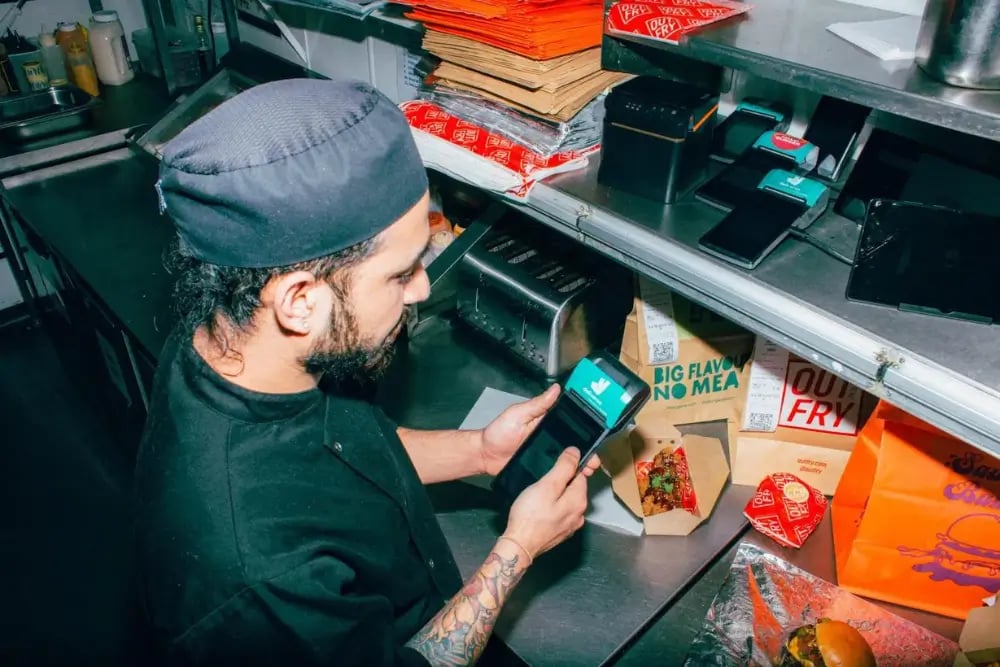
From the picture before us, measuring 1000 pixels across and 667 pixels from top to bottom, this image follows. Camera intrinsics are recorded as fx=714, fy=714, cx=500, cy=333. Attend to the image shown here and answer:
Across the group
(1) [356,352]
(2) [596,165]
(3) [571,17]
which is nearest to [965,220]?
(2) [596,165]

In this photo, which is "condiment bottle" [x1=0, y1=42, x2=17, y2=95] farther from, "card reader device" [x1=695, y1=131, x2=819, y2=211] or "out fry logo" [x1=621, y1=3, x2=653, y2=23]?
"card reader device" [x1=695, y1=131, x2=819, y2=211]

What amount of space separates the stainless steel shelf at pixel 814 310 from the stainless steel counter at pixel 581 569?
0.52 meters

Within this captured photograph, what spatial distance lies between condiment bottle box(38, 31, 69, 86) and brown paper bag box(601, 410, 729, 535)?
251 centimetres

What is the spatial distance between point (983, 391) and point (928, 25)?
17.0 inches

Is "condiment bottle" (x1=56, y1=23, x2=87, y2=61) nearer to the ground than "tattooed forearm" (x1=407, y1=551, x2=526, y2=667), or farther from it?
farther from it

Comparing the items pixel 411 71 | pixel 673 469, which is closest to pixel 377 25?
pixel 411 71

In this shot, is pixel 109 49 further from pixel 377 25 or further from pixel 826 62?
pixel 826 62

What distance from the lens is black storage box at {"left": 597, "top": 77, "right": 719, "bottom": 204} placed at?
106cm

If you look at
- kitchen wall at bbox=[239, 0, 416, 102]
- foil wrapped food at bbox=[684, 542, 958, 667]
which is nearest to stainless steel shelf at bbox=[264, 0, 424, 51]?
kitchen wall at bbox=[239, 0, 416, 102]

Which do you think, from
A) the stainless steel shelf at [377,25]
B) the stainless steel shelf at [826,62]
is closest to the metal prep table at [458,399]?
the stainless steel shelf at [377,25]

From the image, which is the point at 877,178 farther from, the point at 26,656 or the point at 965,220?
the point at 26,656

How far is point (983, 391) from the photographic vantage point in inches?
31.0

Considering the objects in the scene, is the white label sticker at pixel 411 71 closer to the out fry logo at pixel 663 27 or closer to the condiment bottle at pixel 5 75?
the out fry logo at pixel 663 27

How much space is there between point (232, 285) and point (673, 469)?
90 centimetres
